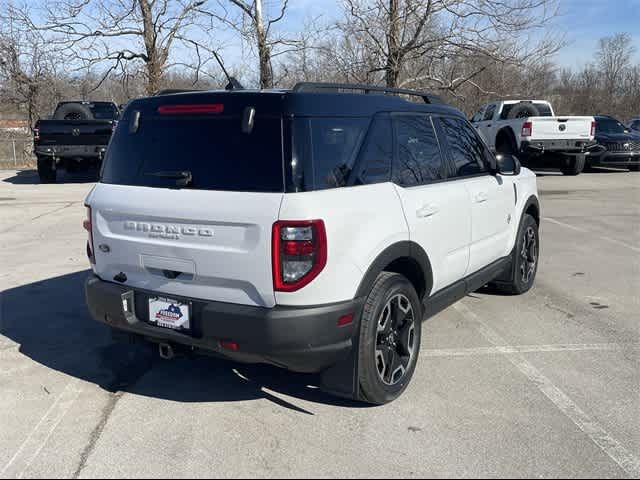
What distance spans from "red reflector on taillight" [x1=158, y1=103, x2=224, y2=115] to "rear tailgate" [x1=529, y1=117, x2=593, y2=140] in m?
13.9

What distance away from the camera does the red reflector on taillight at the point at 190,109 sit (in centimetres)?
332

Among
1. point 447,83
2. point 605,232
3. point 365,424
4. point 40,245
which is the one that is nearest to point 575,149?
point 447,83

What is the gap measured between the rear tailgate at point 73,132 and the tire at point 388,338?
13031 millimetres

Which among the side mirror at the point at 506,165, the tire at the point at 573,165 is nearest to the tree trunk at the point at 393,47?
the tire at the point at 573,165

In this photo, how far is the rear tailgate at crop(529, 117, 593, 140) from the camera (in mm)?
15594

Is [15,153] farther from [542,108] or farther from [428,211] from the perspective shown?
[428,211]

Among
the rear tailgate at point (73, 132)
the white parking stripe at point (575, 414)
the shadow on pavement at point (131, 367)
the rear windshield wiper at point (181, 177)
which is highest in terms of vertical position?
the rear tailgate at point (73, 132)

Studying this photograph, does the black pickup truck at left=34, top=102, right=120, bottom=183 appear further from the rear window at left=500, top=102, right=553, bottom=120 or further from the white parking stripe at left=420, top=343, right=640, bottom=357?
the white parking stripe at left=420, top=343, right=640, bottom=357

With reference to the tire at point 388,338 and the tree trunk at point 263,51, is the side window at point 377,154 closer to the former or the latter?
the tire at point 388,338

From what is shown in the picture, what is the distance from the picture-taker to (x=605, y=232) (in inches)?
362

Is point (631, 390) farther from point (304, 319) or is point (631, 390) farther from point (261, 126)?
point (261, 126)

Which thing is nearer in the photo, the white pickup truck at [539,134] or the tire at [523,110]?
the white pickup truck at [539,134]

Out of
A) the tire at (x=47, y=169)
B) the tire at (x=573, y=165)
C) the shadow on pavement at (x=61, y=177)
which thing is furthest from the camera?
the shadow on pavement at (x=61, y=177)

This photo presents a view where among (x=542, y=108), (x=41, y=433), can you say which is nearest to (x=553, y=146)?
(x=542, y=108)
